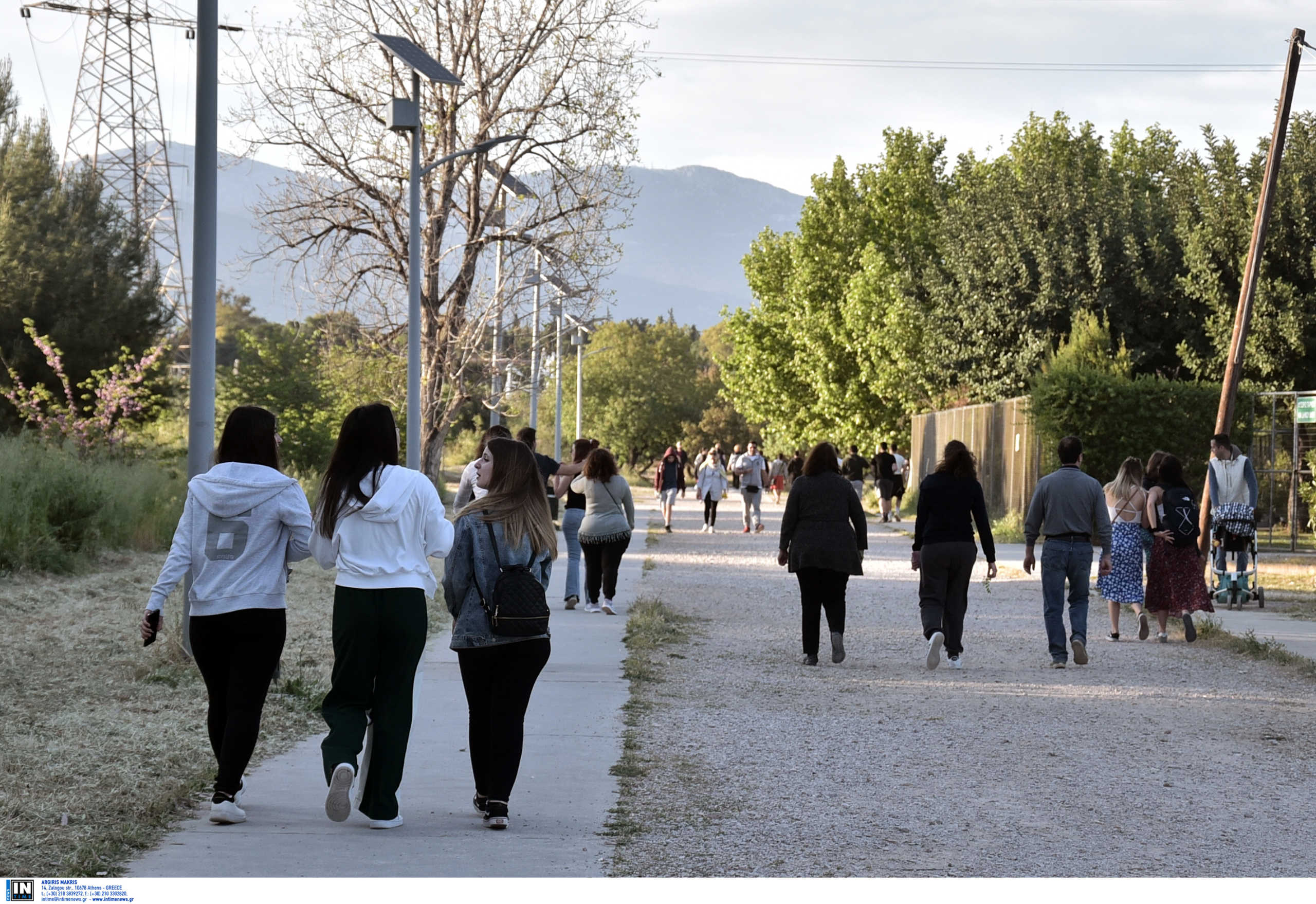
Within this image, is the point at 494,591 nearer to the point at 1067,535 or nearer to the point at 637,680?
the point at 637,680

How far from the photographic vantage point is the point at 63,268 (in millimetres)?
29656

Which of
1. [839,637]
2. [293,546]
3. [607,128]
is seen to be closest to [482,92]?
[607,128]

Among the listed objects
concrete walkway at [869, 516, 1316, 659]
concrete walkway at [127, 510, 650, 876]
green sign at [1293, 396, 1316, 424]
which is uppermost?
green sign at [1293, 396, 1316, 424]

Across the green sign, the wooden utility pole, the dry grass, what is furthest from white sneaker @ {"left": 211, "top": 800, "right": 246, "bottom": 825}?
the green sign

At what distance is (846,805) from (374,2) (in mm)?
23575

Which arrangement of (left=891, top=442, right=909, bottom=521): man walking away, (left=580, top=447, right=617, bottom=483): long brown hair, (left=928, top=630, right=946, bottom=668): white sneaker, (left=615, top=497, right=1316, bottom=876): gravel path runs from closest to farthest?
1. (left=615, top=497, right=1316, bottom=876): gravel path
2. (left=928, top=630, right=946, bottom=668): white sneaker
3. (left=580, top=447, right=617, bottom=483): long brown hair
4. (left=891, top=442, right=909, bottom=521): man walking away

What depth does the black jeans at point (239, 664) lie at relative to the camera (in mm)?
6207

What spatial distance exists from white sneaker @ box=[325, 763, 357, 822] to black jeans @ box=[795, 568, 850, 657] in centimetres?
635

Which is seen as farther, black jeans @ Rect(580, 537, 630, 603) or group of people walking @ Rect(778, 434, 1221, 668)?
black jeans @ Rect(580, 537, 630, 603)

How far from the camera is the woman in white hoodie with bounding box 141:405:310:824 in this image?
6.21m

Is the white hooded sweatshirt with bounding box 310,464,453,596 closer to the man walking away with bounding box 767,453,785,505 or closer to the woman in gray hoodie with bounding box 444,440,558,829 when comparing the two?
the woman in gray hoodie with bounding box 444,440,558,829

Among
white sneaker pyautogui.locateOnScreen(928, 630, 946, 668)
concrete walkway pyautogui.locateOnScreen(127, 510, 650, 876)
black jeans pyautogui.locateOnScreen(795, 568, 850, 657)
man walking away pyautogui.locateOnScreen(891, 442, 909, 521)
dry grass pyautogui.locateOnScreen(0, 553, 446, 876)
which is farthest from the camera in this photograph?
man walking away pyautogui.locateOnScreen(891, 442, 909, 521)

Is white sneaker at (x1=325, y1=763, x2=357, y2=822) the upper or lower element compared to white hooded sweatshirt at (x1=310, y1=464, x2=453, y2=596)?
lower

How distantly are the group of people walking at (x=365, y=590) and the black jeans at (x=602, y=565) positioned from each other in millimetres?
8380
